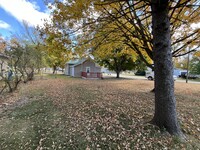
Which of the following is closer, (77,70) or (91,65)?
(77,70)

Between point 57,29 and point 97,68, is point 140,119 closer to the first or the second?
point 57,29

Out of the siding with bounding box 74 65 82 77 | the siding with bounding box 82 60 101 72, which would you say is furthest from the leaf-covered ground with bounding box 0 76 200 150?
the siding with bounding box 82 60 101 72

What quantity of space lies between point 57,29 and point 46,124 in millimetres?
3659

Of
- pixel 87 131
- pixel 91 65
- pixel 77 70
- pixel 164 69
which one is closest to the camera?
pixel 164 69

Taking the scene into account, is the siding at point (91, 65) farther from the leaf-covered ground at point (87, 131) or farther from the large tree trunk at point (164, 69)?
the large tree trunk at point (164, 69)

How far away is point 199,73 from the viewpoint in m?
32.7

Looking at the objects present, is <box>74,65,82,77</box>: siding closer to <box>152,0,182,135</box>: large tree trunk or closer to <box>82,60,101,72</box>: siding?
<box>82,60,101,72</box>: siding

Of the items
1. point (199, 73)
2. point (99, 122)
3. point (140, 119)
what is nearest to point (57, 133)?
point (99, 122)

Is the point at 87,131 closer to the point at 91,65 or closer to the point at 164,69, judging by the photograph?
the point at 164,69

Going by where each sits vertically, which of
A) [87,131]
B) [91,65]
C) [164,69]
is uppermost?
[91,65]

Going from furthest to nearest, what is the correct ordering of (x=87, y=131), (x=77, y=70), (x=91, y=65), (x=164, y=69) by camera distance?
(x=91, y=65), (x=77, y=70), (x=87, y=131), (x=164, y=69)

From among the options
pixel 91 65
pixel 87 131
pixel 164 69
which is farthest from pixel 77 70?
pixel 164 69

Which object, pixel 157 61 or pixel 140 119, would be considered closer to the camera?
pixel 157 61

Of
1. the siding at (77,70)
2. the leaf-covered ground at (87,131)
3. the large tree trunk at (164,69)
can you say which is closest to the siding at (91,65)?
the siding at (77,70)
